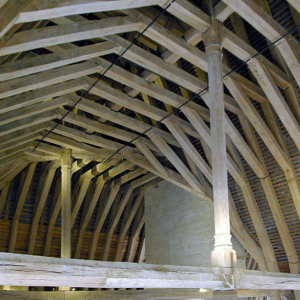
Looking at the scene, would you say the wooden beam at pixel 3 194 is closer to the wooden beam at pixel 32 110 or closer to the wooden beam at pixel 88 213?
the wooden beam at pixel 88 213

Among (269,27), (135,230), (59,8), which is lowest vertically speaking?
(135,230)

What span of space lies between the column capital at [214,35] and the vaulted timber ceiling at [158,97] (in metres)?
0.10

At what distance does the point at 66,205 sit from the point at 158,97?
11.0 feet

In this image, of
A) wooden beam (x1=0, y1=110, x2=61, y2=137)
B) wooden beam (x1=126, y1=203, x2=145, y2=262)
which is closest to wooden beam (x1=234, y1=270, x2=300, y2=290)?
wooden beam (x1=0, y1=110, x2=61, y2=137)

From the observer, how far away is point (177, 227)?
392 inches

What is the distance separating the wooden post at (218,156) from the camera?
15.6 ft

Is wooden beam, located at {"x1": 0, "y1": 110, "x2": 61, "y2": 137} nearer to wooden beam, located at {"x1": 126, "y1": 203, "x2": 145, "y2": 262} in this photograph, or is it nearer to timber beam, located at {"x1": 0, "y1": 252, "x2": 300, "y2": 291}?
timber beam, located at {"x1": 0, "y1": 252, "x2": 300, "y2": 291}

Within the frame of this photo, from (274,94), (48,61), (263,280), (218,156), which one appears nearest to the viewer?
(218,156)

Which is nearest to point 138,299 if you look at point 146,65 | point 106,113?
point 106,113

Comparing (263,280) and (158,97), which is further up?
(158,97)

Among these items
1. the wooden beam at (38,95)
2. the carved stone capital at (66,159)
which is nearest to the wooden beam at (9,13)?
the wooden beam at (38,95)

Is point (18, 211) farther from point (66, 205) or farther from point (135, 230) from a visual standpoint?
point (135, 230)

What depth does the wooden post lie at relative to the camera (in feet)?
15.6

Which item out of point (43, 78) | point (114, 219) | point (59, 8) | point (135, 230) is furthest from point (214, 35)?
point (135, 230)
